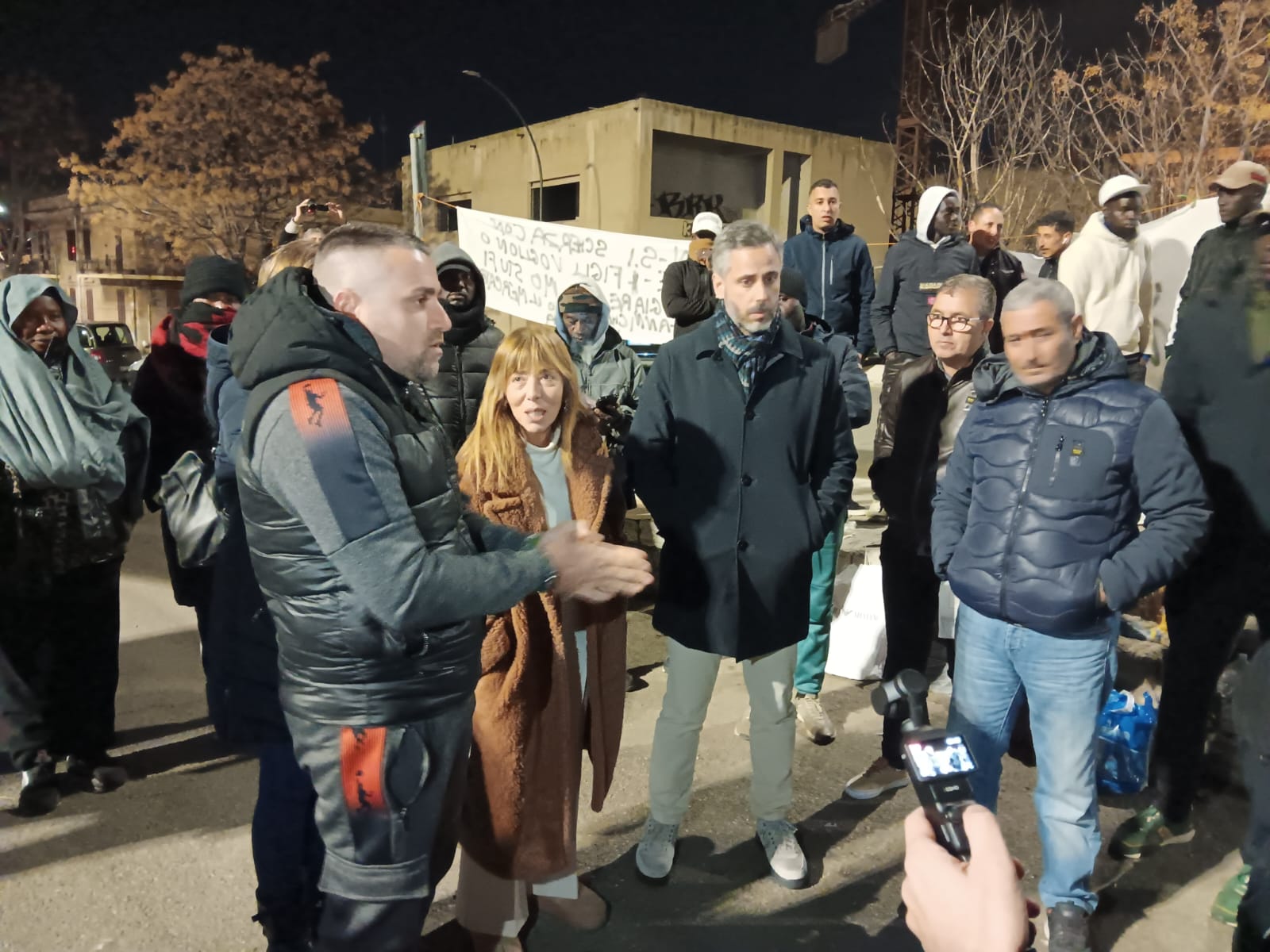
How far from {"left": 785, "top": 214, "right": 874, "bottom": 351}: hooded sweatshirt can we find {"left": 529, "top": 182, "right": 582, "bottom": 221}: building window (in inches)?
815

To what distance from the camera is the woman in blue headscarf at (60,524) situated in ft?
10.8

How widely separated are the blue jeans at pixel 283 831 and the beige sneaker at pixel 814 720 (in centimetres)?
242

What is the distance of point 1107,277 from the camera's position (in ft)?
16.7

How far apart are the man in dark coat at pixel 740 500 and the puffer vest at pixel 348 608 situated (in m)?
1.22

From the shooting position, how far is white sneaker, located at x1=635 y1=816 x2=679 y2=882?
9.91ft

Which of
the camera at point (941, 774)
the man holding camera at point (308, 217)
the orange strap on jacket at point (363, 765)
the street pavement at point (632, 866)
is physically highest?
the man holding camera at point (308, 217)

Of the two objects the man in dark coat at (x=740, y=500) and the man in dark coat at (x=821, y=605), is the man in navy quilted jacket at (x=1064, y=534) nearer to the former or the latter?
the man in dark coat at (x=740, y=500)

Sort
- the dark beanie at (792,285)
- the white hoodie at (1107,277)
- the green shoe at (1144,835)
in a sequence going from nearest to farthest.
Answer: the green shoe at (1144,835)
the dark beanie at (792,285)
the white hoodie at (1107,277)

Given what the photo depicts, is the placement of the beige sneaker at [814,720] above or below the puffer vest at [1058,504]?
below

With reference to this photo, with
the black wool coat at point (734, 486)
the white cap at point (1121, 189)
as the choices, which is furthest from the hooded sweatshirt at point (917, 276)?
the black wool coat at point (734, 486)

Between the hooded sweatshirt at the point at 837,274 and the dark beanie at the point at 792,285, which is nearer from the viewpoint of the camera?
the dark beanie at the point at 792,285

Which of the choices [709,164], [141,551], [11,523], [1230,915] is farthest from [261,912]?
[709,164]

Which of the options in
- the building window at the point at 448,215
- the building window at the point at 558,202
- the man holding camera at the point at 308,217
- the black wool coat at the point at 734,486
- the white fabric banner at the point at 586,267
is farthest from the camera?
the building window at the point at 448,215

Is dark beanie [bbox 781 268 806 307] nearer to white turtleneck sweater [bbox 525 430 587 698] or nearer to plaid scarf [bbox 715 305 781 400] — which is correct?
plaid scarf [bbox 715 305 781 400]
